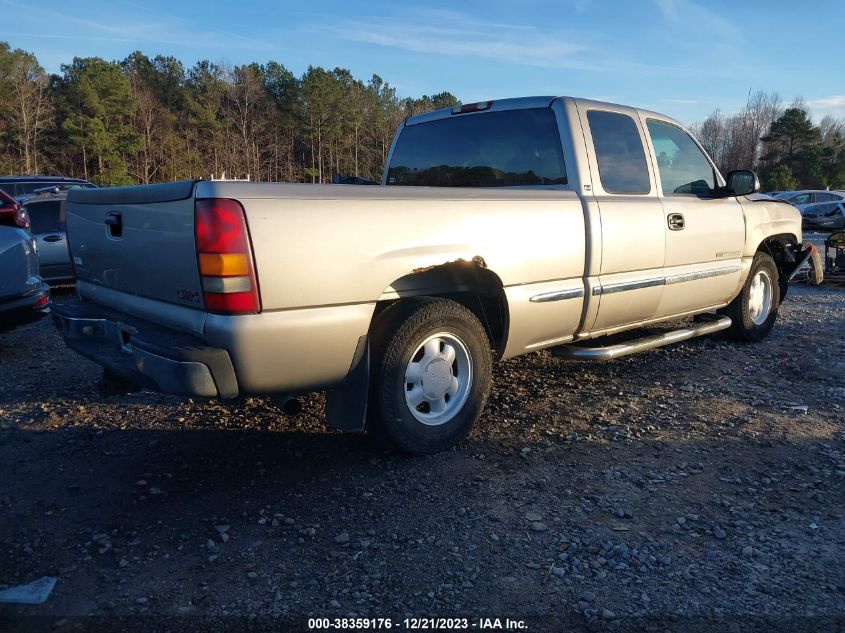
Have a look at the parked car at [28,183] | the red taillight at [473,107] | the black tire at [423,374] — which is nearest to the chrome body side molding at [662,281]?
the black tire at [423,374]

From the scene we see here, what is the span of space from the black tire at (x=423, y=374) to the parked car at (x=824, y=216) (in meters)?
24.5

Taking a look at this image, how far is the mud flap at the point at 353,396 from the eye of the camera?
3314mm

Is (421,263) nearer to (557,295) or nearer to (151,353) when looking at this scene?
(557,295)

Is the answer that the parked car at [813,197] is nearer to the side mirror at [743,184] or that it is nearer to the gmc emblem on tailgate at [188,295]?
the side mirror at [743,184]

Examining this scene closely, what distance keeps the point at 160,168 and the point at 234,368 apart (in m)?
50.1

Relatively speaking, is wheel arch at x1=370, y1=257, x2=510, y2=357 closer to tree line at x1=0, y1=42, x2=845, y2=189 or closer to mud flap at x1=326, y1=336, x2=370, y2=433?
mud flap at x1=326, y1=336, x2=370, y2=433

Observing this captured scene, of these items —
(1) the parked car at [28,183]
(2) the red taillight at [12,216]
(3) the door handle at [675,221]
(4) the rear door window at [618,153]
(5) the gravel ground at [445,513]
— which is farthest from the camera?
(1) the parked car at [28,183]

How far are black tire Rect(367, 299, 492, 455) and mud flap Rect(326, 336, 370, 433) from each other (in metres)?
0.13

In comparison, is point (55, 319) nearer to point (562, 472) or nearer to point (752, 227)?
point (562, 472)

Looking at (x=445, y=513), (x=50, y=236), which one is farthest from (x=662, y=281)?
(x=50, y=236)

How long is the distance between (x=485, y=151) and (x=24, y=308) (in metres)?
3.86

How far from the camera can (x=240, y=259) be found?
2.81 meters

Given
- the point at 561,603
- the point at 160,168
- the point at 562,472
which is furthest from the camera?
the point at 160,168

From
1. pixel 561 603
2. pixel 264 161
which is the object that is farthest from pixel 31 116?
pixel 561 603
